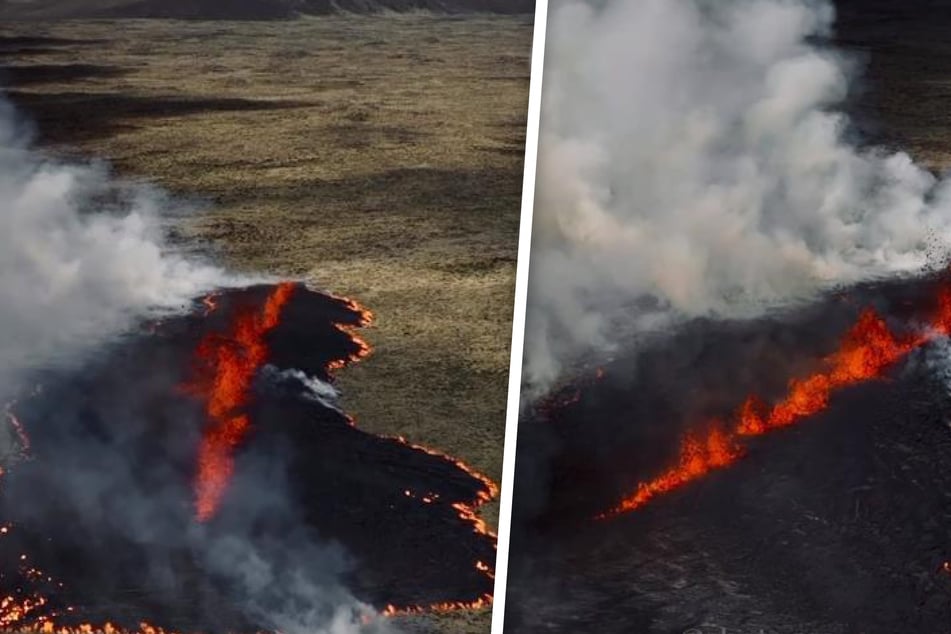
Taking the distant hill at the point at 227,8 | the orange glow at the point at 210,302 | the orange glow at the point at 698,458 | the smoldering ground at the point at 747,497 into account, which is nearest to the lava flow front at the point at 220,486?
the orange glow at the point at 210,302

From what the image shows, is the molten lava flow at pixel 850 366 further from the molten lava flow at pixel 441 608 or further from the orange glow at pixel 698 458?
the molten lava flow at pixel 441 608

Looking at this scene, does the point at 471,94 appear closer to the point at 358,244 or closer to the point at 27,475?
the point at 358,244

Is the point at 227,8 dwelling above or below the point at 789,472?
above

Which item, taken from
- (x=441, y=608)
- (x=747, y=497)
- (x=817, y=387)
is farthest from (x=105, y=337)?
(x=817, y=387)

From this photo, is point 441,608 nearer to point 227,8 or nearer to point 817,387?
point 817,387

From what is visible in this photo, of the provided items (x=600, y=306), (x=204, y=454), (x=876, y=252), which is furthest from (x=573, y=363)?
(x=204, y=454)
